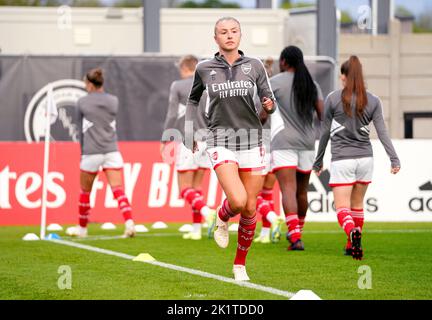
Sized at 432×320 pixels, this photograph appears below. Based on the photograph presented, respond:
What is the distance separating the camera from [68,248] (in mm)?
13227

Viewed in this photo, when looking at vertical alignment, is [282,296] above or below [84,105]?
below

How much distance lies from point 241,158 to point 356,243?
95.3 inches

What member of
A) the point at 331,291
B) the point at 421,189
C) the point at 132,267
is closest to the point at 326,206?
the point at 421,189

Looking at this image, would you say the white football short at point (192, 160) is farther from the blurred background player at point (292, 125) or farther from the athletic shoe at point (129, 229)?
the blurred background player at point (292, 125)

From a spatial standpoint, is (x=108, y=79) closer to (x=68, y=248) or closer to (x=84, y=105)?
(x=84, y=105)

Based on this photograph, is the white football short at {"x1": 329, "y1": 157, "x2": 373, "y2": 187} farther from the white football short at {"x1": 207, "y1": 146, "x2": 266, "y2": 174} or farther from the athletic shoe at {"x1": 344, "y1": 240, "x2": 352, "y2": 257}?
the white football short at {"x1": 207, "y1": 146, "x2": 266, "y2": 174}

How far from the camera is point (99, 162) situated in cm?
1472

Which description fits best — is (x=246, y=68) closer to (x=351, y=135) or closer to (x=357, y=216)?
(x=351, y=135)

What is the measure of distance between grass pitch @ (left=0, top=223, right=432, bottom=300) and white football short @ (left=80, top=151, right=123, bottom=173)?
947 millimetres

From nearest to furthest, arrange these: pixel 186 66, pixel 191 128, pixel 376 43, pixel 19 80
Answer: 1. pixel 191 128
2. pixel 186 66
3. pixel 19 80
4. pixel 376 43

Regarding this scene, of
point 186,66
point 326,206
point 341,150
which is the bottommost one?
point 326,206

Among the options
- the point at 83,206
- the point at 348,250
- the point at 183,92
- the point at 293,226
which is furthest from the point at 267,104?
the point at 83,206

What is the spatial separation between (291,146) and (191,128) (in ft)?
10.2

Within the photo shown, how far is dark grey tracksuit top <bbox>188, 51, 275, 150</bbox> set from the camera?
9391 mm
